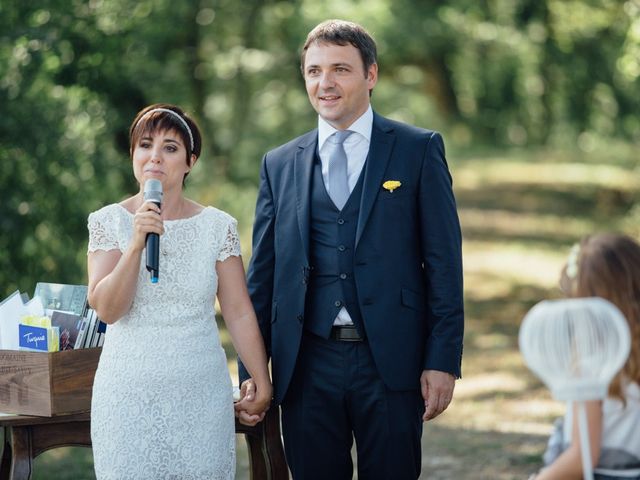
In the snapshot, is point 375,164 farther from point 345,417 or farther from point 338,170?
point 345,417

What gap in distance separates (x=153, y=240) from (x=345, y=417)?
1.06 meters

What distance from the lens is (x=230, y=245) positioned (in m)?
3.97

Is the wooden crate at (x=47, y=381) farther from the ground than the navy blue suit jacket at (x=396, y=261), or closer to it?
closer to it

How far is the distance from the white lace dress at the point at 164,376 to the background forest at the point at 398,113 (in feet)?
11.3

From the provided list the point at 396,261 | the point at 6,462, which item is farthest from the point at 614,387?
the point at 6,462

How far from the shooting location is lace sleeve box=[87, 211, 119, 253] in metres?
3.79

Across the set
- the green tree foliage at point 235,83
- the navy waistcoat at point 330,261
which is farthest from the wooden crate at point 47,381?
the green tree foliage at point 235,83

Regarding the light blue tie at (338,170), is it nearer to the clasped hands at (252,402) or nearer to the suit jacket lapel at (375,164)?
the suit jacket lapel at (375,164)

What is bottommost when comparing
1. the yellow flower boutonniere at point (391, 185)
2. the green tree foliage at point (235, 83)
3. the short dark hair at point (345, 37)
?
the yellow flower boutonniere at point (391, 185)

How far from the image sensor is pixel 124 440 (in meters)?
3.73

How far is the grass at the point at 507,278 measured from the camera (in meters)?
7.60

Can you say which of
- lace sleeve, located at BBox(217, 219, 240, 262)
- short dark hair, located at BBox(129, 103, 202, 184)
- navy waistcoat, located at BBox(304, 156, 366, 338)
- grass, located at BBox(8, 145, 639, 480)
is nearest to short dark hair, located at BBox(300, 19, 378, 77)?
navy waistcoat, located at BBox(304, 156, 366, 338)

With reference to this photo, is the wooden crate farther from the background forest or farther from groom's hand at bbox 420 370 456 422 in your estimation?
the background forest

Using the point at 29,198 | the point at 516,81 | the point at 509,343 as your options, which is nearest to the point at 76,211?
the point at 29,198
